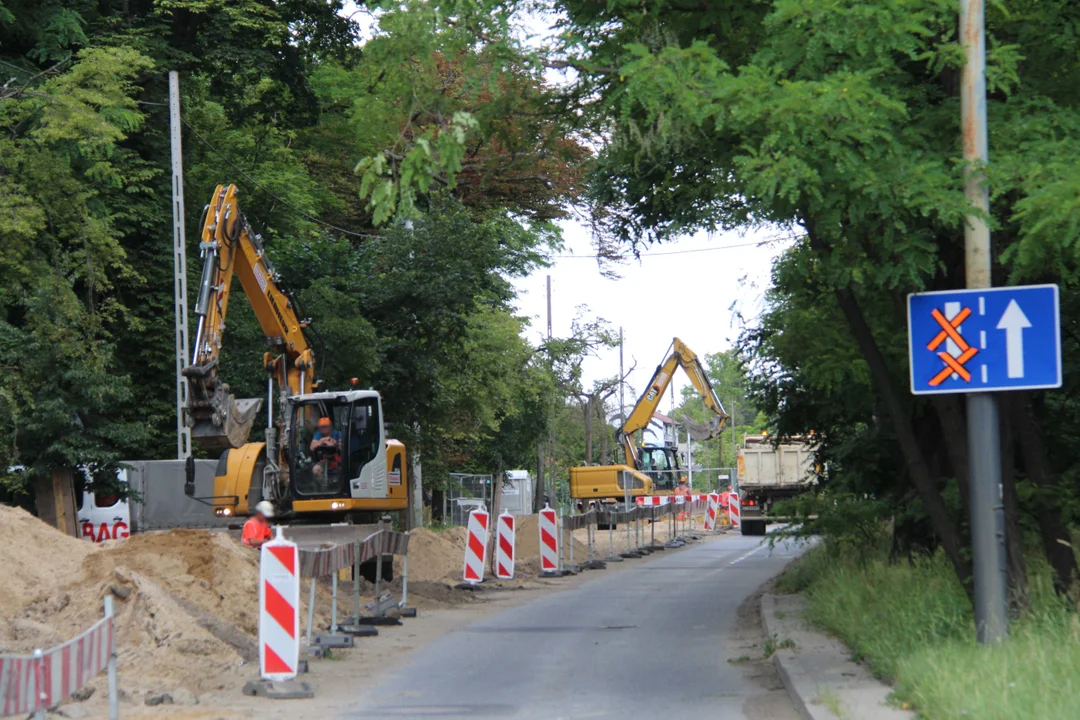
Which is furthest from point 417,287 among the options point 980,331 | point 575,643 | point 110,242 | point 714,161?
point 980,331

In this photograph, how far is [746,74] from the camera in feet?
30.3

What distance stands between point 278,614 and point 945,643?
519 centimetres

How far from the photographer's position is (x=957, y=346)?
987 centimetres

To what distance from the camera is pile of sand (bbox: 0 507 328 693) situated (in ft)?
37.0

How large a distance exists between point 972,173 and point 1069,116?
107cm

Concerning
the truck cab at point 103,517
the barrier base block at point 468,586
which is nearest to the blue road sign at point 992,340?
the barrier base block at point 468,586

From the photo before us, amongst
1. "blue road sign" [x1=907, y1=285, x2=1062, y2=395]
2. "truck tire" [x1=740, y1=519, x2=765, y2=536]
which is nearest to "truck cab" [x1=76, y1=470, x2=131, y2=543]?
"truck tire" [x1=740, y1=519, x2=765, y2=536]

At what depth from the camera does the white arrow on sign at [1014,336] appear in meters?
9.75

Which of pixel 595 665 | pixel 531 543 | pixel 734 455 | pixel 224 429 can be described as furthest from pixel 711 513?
pixel 734 455

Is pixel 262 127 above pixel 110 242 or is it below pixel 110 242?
above

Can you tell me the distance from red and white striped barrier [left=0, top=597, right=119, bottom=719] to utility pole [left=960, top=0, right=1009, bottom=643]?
608cm

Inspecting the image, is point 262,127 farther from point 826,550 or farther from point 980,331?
point 980,331

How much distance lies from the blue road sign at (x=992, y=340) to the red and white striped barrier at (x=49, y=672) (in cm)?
611

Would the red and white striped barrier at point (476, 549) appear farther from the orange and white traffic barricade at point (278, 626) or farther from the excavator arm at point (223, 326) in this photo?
the orange and white traffic barricade at point (278, 626)
